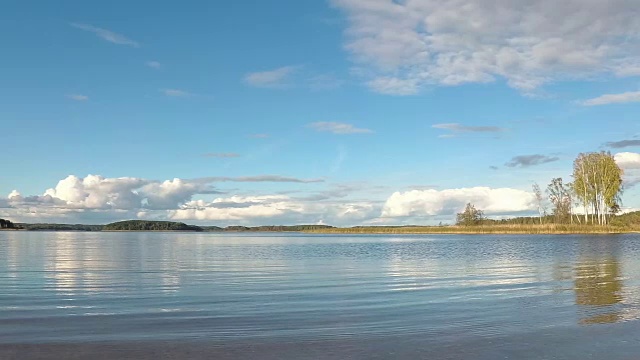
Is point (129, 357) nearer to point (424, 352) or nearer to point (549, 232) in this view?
point (424, 352)

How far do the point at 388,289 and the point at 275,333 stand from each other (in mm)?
9060

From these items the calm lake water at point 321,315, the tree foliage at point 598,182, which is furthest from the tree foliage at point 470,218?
the calm lake water at point 321,315

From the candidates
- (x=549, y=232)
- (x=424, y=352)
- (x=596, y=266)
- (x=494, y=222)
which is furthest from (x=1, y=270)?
(x=494, y=222)

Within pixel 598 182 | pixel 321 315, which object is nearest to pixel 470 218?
pixel 598 182

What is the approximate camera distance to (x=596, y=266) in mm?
30328

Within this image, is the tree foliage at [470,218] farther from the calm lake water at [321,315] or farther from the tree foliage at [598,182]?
the calm lake water at [321,315]

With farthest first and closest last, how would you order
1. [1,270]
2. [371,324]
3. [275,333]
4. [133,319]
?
[1,270], [133,319], [371,324], [275,333]

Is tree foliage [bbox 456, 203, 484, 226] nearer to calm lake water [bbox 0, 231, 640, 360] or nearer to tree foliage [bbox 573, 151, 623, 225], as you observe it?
tree foliage [bbox 573, 151, 623, 225]

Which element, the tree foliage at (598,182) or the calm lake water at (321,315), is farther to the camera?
the tree foliage at (598,182)

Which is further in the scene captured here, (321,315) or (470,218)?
(470,218)

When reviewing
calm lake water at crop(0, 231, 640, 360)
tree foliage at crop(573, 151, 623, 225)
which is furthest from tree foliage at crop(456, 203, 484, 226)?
calm lake water at crop(0, 231, 640, 360)

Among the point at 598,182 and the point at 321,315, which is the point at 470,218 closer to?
the point at 598,182

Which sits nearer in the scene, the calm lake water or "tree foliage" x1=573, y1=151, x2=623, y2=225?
the calm lake water

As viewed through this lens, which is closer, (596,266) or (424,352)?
(424,352)
